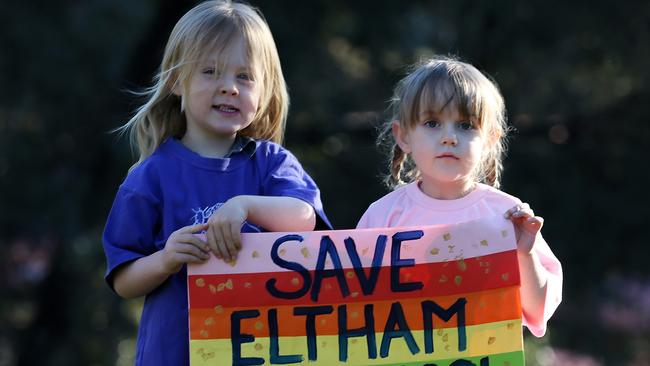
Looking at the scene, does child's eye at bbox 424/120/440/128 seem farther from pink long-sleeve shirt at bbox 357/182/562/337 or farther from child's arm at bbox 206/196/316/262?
child's arm at bbox 206/196/316/262

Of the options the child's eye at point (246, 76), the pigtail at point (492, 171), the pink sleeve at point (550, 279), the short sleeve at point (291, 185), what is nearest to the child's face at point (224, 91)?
the child's eye at point (246, 76)

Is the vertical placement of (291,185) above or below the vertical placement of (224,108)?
below

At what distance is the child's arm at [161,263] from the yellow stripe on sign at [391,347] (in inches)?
7.0

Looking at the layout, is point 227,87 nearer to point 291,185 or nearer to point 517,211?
point 291,185

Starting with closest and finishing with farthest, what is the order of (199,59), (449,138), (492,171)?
(449,138) → (199,59) → (492,171)

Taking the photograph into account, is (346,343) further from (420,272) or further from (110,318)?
(110,318)

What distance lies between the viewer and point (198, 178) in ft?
9.66

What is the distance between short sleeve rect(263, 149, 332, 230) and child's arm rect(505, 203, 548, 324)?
46 centimetres

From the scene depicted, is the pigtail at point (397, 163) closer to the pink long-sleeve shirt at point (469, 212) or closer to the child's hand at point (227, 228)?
the pink long-sleeve shirt at point (469, 212)

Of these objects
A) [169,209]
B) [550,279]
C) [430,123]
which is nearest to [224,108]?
[169,209]

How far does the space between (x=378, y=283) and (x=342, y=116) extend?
18.0 ft

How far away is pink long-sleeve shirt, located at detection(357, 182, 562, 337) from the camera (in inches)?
114

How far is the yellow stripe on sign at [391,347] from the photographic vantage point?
2773mm

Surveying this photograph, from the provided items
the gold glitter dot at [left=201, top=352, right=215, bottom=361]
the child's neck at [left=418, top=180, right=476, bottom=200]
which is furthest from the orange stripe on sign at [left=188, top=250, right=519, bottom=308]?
the child's neck at [left=418, top=180, right=476, bottom=200]
